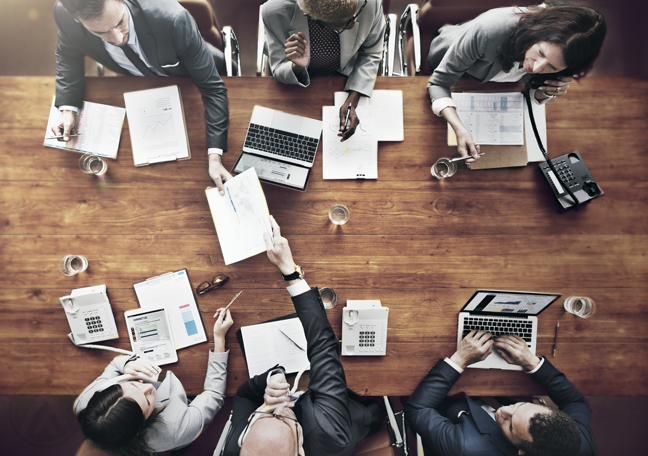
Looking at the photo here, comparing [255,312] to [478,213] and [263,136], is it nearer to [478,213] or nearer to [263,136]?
[263,136]

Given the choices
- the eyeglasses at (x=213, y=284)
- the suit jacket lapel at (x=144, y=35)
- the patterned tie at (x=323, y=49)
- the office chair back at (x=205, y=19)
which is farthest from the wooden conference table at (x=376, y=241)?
the office chair back at (x=205, y=19)

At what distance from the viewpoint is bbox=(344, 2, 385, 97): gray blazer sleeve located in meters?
1.59

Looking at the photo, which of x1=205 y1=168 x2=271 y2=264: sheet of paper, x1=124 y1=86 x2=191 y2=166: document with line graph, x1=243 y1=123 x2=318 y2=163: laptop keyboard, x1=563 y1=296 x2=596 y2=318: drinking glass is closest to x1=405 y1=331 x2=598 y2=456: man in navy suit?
x1=563 y1=296 x2=596 y2=318: drinking glass

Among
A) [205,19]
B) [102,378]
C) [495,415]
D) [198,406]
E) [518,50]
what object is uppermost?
[205,19]

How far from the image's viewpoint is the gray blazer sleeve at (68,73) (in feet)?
5.02

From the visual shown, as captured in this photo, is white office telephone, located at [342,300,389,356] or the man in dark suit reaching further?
white office telephone, located at [342,300,389,356]

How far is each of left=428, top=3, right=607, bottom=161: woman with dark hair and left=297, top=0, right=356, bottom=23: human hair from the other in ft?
1.93

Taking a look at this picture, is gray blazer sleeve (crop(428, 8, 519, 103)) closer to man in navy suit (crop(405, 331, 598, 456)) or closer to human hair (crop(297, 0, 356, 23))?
human hair (crop(297, 0, 356, 23))

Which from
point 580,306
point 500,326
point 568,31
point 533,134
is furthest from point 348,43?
point 580,306

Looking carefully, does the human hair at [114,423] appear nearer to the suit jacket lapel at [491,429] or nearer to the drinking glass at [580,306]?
the suit jacket lapel at [491,429]

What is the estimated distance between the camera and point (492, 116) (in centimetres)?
165

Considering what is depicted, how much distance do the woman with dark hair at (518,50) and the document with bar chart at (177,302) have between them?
1456 millimetres

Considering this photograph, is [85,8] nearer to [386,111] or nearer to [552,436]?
[386,111]

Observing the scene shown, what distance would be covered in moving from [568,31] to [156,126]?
5.89 feet
